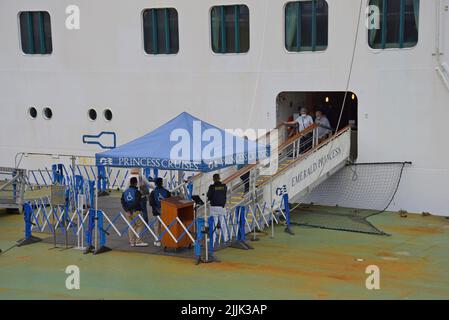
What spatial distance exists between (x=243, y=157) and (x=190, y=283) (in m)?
3.14

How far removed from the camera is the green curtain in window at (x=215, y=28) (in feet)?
69.4

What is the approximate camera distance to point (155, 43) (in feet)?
73.0

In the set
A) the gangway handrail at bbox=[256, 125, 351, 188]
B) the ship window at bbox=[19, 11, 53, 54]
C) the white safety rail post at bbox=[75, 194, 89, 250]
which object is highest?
the ship window at bbox=[19, 11, 53, 54]

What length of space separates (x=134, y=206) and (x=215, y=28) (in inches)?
302

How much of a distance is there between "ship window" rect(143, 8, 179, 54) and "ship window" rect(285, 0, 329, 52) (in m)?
3.59

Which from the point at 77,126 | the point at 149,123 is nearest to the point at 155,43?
the point at 149,123

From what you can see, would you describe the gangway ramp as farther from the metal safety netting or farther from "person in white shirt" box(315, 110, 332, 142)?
the metal safety netting

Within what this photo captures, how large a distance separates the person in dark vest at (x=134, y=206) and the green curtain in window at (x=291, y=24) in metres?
7.07

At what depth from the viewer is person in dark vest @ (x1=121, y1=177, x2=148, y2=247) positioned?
610 inches

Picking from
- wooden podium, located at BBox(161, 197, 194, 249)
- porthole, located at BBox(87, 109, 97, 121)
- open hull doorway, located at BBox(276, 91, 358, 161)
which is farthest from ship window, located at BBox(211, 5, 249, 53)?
wooden podium, located at BBox(161, 197, 194, 249)

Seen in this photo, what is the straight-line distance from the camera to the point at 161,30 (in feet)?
72.8

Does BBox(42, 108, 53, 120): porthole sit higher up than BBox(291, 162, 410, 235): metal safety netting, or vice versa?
BBox(42, 108, 53, 120): porthole

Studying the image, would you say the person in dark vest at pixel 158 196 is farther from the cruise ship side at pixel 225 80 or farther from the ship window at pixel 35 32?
the ship window at pixel 35 32

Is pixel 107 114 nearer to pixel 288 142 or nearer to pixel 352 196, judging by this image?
pixel 288 142
